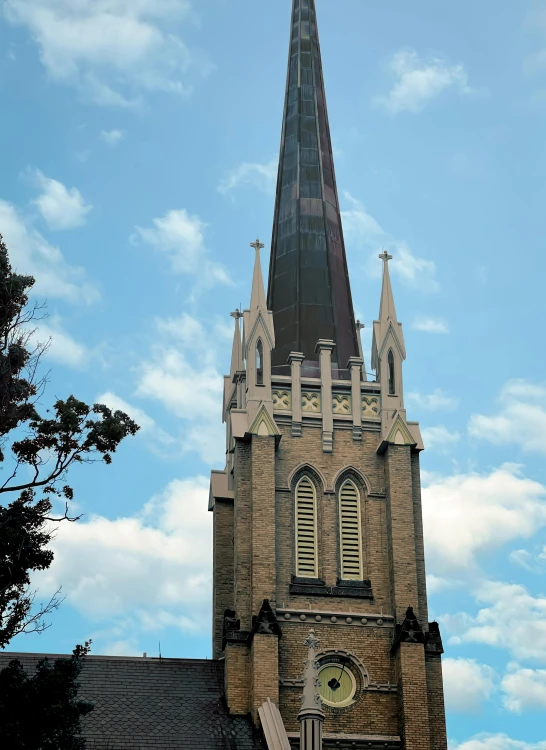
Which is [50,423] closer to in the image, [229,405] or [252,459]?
[252,459]

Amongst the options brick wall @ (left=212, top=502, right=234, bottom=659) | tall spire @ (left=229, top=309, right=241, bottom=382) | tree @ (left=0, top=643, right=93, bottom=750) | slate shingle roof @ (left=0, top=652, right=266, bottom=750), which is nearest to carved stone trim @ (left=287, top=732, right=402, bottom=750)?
slate shingle roof @ (left=0, top=652, right=266, bottom=750)

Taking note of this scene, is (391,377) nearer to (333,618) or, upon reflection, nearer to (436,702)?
(333,618)

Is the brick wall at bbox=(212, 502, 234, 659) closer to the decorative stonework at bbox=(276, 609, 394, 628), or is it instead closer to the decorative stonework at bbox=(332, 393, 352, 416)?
the decorative stonework at bbox=(276, 609, 394, 628)

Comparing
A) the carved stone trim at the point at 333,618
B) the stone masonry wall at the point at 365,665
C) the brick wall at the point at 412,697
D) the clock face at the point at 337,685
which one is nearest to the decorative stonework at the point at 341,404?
the carved stone trim at the point at 333,618

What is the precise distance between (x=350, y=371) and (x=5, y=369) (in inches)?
664

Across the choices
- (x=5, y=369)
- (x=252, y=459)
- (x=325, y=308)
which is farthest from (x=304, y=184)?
(x=5, y=369)

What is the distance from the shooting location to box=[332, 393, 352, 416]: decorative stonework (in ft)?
134

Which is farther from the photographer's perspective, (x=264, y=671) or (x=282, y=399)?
(x=282, y=399)

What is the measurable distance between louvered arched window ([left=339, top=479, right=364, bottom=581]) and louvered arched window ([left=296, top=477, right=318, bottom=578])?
778mm

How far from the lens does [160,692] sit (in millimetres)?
36219

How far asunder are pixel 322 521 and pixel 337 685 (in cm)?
461

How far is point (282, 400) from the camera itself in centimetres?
4075

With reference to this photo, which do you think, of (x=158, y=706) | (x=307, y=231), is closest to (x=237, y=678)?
(x=158, y=706)

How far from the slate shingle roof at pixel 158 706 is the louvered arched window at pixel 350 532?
441 cm
